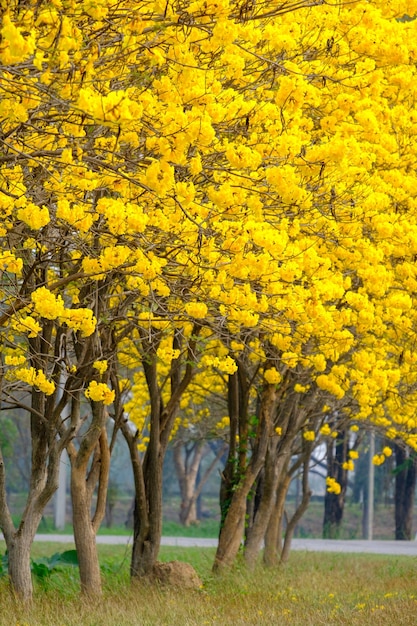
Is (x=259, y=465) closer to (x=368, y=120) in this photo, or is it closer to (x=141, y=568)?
(x=141, y=568)

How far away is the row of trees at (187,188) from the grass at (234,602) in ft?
1.95

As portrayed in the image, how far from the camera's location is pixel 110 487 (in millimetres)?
44125

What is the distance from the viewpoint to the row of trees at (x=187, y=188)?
6.28 m

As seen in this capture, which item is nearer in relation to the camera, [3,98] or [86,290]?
[3,98]

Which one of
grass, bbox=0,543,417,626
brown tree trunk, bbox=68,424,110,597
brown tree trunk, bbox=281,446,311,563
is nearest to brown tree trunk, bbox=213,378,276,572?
grass, bbox=0,543,417,626

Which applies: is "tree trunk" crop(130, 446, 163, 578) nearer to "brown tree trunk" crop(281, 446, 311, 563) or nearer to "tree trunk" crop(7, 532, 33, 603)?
"tree trunk" crop(7, 532, 33, 603)

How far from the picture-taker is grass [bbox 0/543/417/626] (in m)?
9.54

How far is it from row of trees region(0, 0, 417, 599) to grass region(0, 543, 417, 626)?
593 mm

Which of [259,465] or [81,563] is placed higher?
[259,465]

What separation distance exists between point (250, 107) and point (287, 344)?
3.08m

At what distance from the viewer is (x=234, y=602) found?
38.2 feet

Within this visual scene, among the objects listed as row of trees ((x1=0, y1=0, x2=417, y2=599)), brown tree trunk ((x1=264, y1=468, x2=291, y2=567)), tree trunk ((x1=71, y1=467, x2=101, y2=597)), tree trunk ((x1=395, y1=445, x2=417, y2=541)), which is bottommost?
tree trunk ((x1=71, y1=467, x2=101, y2=597))

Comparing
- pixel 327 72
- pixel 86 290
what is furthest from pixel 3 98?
pixel 86 290

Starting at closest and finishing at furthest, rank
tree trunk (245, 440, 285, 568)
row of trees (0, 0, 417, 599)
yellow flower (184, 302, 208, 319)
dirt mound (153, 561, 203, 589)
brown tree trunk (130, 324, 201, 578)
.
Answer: row of trees (0, 0, 417, 599), yellow flower (184, 302, 208, 319), dirt mound (153, 561, 203, 589), brown tree trunk (130, 324, 201, 578), tree trunk (245, 440, 285, 568)
